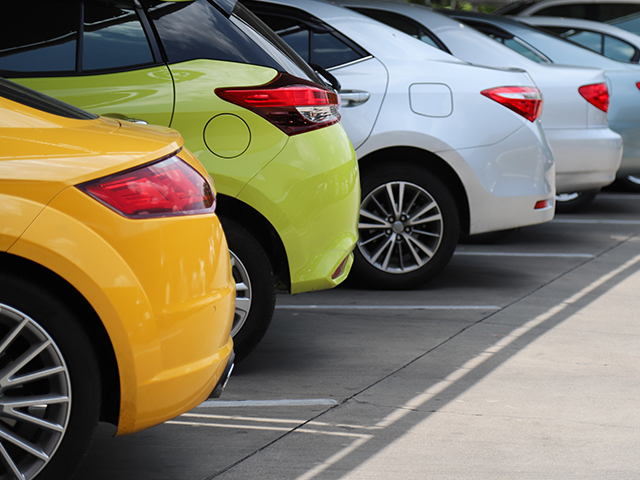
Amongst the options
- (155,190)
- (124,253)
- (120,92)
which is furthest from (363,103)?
(124,253)

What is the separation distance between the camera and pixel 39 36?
376 cm

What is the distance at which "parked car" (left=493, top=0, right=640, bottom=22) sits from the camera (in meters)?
11.1

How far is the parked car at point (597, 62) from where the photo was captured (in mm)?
8414

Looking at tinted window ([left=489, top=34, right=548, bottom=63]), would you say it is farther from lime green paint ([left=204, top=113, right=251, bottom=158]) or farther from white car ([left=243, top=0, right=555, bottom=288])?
lime green paint ([left=204, top=113, right=251, bottom=158])

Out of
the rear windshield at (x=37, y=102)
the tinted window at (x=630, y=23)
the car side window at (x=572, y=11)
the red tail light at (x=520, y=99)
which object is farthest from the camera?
the car side window at (x=572, y=11)

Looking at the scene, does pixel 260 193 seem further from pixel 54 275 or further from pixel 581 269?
pixel 581 269

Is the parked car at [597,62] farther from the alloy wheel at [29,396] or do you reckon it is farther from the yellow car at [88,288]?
the alloy wheel at [29,396]

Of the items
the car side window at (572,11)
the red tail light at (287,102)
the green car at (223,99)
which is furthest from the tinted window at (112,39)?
the car side window at (572,11)

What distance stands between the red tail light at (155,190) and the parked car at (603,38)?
778 cm

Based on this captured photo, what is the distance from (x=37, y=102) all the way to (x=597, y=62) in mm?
7056

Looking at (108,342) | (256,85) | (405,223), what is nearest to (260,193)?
(256,85)

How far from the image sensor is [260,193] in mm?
3746

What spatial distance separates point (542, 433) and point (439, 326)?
1.56m

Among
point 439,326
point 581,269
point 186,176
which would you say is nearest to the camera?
point 186,176
